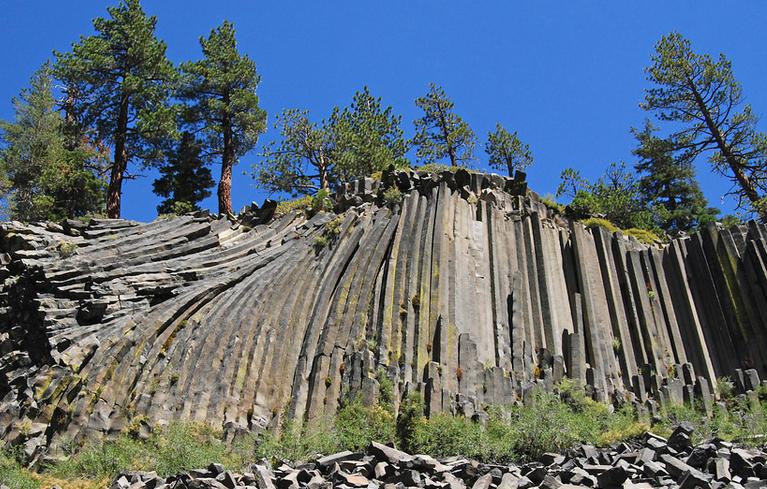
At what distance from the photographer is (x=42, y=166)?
34.3m

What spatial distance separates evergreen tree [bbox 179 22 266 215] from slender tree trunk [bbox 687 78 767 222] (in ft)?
58.6

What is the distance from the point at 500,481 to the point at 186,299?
35.1ft

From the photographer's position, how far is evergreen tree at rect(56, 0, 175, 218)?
105 ft

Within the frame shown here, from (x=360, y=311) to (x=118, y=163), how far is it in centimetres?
1486

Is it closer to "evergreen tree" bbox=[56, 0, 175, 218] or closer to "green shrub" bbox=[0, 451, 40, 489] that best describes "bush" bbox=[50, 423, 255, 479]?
"green shrub" bbox=[0, 451, 40, 489]

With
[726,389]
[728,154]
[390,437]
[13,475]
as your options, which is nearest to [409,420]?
[390,437]

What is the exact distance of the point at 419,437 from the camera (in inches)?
655

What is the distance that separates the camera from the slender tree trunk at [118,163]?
29.9 metres

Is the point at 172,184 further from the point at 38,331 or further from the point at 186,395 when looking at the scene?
the point at 186,395

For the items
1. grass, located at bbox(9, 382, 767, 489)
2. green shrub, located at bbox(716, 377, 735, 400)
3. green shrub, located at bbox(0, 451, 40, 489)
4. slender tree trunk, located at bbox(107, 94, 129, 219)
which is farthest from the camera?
slender tree trunk, located at bbox(107, 94, 129, 219)

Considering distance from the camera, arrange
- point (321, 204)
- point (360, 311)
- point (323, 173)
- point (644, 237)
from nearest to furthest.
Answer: point (360, 311) → point (321, 204) → point (644, 237) → point (323, 173)

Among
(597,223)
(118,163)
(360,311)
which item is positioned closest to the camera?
(360,311)

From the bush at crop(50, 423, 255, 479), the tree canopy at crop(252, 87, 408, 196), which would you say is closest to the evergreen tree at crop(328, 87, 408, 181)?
the tree canopy at crop(252, 87, 408, 196)

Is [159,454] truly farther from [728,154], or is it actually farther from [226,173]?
[728,154]
